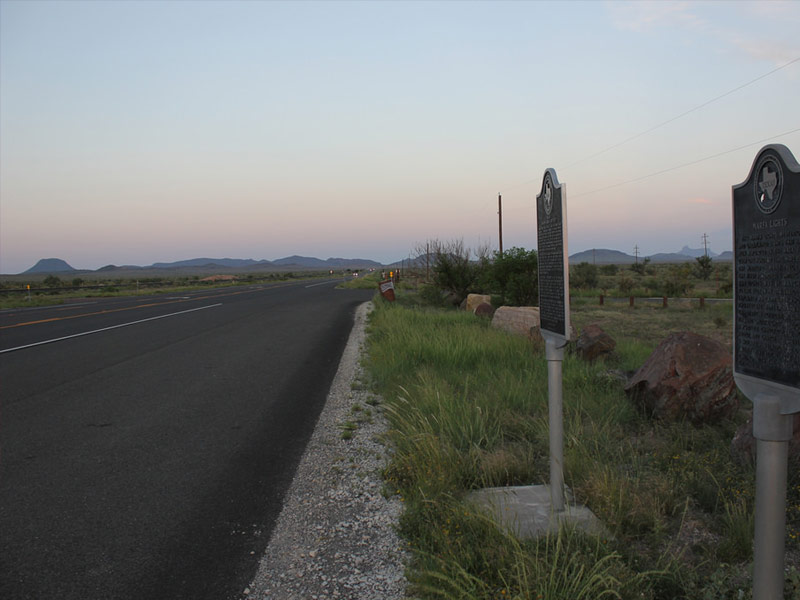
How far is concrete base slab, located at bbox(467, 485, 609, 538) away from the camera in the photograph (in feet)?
10.1

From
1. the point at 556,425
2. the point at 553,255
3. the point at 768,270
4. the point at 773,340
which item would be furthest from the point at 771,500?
the point at 553,255

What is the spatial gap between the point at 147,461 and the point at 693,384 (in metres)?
4.98

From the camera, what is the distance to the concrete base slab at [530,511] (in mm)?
3078

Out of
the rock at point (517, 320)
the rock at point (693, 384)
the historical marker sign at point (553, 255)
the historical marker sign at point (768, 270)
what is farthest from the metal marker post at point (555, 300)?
the rock at point (517, 320)

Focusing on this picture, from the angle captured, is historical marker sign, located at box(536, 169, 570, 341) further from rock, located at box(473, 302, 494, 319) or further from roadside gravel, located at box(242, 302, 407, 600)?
rock, located at box(473, 302, 494, 319)

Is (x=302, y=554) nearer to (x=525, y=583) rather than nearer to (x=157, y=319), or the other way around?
(x=525, y=583)

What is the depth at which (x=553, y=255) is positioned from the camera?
141 inches

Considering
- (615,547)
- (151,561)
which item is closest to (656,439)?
(615,547)

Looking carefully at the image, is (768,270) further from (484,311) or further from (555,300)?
(484,311)

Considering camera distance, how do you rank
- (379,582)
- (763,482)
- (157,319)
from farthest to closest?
(157,319), (379,582), (763,482)

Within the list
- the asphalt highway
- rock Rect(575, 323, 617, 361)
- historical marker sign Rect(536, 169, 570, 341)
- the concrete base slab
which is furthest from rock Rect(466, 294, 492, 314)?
the concrete base slab

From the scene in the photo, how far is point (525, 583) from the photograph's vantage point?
7.99 feet

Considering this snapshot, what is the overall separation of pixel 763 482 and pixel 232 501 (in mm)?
3215

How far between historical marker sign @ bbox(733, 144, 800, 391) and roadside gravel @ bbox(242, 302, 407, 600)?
2026 millimetres
